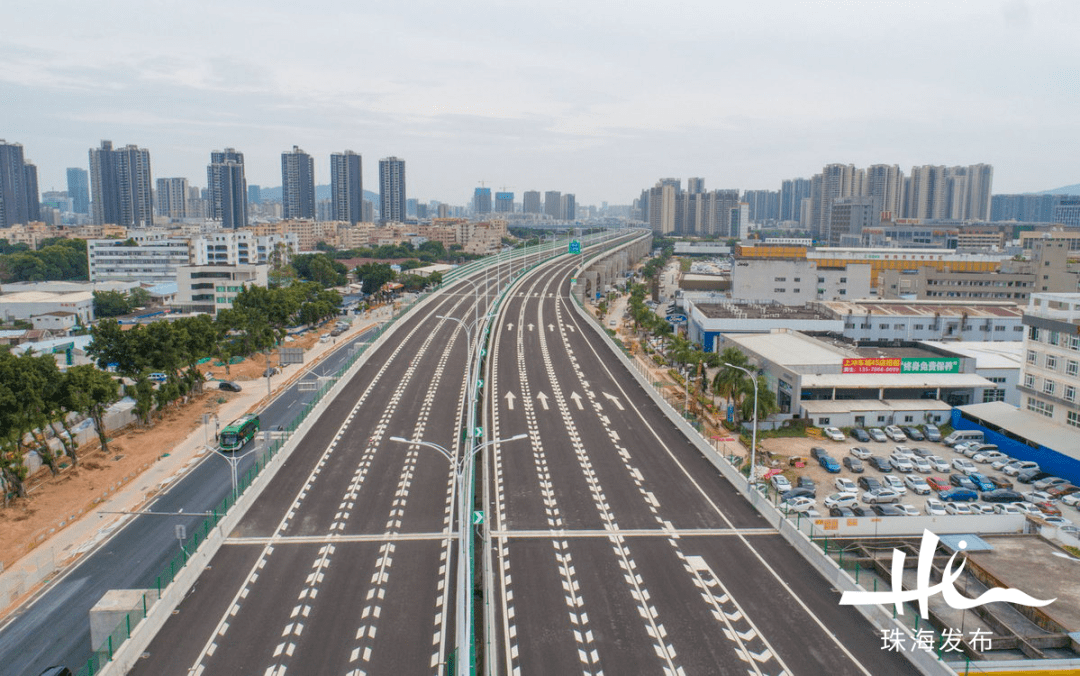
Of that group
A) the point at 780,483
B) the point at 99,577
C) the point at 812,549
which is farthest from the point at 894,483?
the point at 99,577

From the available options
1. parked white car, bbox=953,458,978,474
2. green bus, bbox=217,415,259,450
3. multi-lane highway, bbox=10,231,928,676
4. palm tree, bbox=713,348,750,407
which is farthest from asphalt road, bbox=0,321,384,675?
parked white car, bbox=953,458,978,474

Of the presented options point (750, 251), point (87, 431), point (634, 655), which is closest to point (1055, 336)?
point (634, 655)

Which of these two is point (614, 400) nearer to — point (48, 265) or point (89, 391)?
point (89, 391)

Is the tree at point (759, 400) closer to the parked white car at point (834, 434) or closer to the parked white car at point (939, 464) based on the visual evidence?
the parked white car at point (834, 434)

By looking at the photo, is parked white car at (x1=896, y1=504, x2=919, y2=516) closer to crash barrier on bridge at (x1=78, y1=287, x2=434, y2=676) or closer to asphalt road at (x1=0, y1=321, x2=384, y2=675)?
crash barrier on bridge at (x1=78, y1=287, x2=434, y2=676)

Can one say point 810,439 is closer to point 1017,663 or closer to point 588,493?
point 588,493

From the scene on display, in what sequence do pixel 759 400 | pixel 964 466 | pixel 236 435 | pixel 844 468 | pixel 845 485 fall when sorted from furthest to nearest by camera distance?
pixel 759 400 → pixel 236 435 → pixel 844 468 → pixel 964 466 → pixel 845 485

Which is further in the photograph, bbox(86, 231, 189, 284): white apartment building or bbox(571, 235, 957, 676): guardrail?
bbox(86, 231, 189, 284): white apartment building
